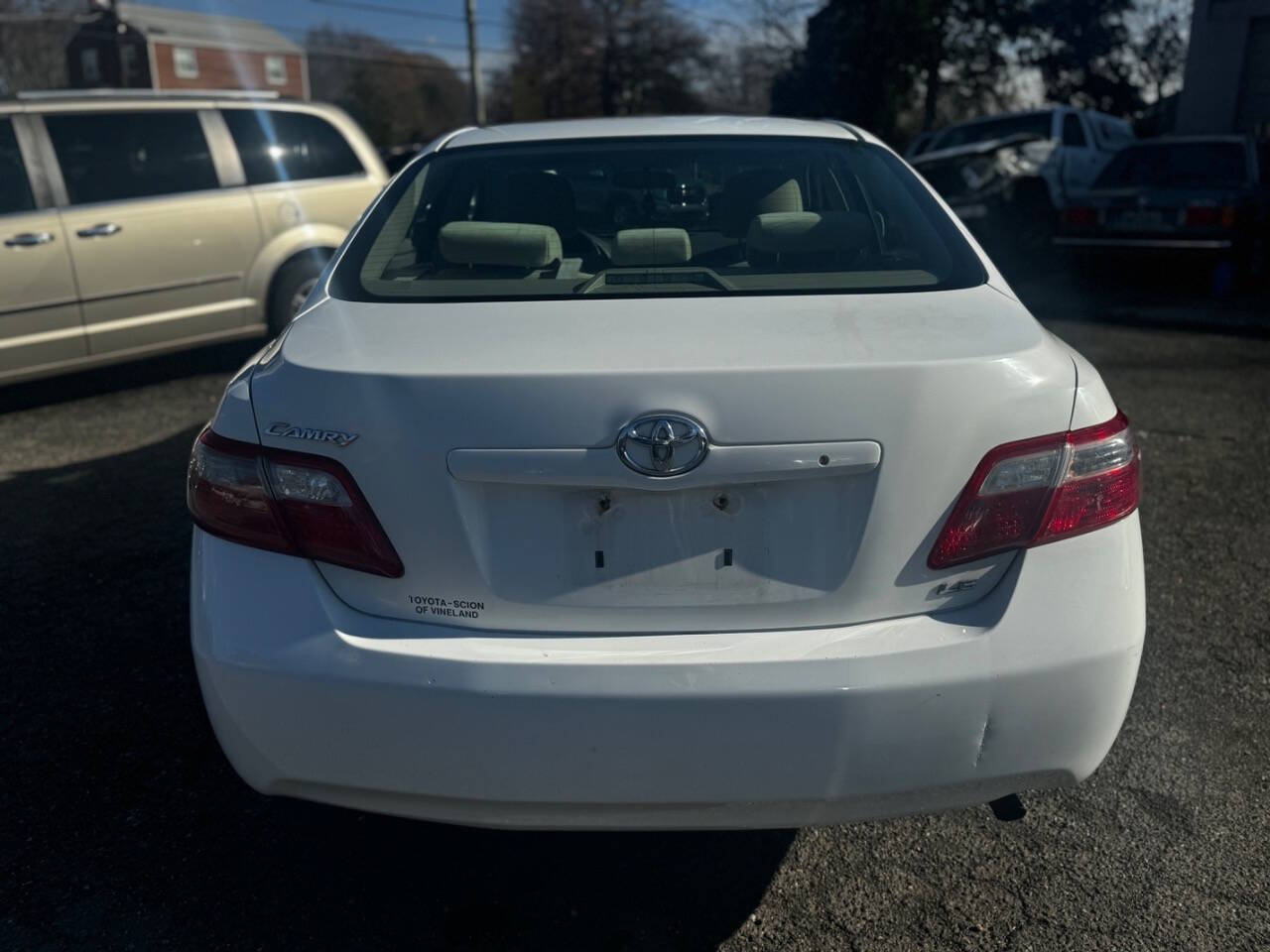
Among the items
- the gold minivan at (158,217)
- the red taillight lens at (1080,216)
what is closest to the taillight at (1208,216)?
the red taillight lens at (1080,216)

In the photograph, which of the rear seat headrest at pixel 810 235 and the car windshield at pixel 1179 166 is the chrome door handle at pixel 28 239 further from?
the car windshield at pixel 1179 166

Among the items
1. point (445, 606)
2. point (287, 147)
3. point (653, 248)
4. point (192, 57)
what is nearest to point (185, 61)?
point (192, 57)

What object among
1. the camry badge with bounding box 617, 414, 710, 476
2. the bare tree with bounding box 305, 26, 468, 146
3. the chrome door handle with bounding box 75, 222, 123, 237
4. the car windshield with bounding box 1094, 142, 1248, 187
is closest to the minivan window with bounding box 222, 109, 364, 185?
the chrome door handle with bounding box 75, 222, 123, 237

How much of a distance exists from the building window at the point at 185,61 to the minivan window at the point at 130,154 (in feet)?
194

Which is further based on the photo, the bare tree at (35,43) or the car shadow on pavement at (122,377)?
the bare tree at (35,43)

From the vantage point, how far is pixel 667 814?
6.24 feet

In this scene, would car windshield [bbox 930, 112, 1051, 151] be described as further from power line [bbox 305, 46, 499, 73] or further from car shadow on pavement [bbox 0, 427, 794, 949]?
power line [bbox 305, 46, 499, 73]

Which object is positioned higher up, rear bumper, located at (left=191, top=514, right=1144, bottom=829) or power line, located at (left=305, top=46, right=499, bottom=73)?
rear bumper, located at (left=191, top=514, right=1144, bottom=829)

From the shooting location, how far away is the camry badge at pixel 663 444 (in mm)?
1787

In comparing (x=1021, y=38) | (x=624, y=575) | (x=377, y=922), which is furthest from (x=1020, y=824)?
(x=1021, y=38)

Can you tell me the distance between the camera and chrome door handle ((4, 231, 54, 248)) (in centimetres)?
596

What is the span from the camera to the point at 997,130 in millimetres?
14797

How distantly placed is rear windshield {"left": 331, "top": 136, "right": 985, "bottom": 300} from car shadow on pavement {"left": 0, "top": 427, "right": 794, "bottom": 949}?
123cm

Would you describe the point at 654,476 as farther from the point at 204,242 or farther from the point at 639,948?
the point at 204,242
